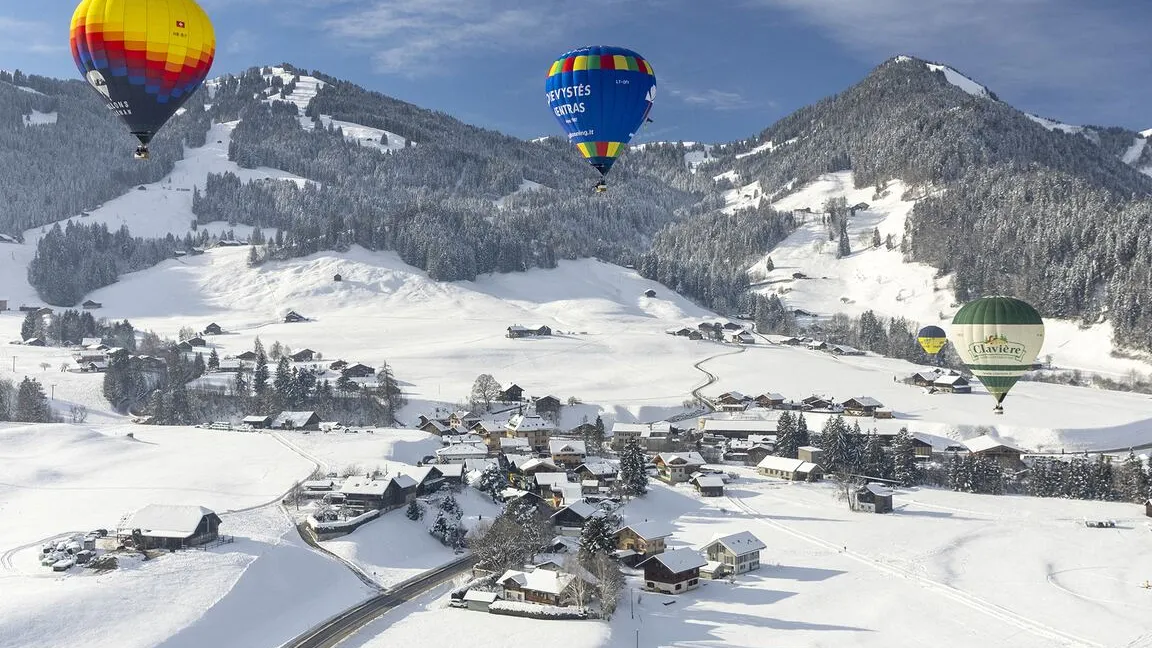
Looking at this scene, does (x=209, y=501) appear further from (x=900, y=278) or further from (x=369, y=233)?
(x=900, y=278)

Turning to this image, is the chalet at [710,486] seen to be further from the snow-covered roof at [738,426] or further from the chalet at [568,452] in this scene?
the snow-covered roof at [738,426]

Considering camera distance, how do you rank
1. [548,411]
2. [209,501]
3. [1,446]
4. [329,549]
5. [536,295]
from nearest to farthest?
[329,549]
[209,501]
[1,446]
[548,411]
[536,295]

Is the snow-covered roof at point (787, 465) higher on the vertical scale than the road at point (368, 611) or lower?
higher

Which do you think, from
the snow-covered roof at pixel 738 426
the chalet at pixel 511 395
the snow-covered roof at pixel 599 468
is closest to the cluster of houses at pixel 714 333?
the chalet at pixel 511 395

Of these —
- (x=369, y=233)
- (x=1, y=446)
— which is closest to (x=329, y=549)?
(x=1, y=446)

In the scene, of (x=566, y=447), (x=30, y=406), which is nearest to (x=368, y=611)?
(x=566, y=447)

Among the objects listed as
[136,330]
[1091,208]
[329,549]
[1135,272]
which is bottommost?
[329,549]

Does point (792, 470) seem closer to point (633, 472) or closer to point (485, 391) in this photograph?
point (633, 472)
